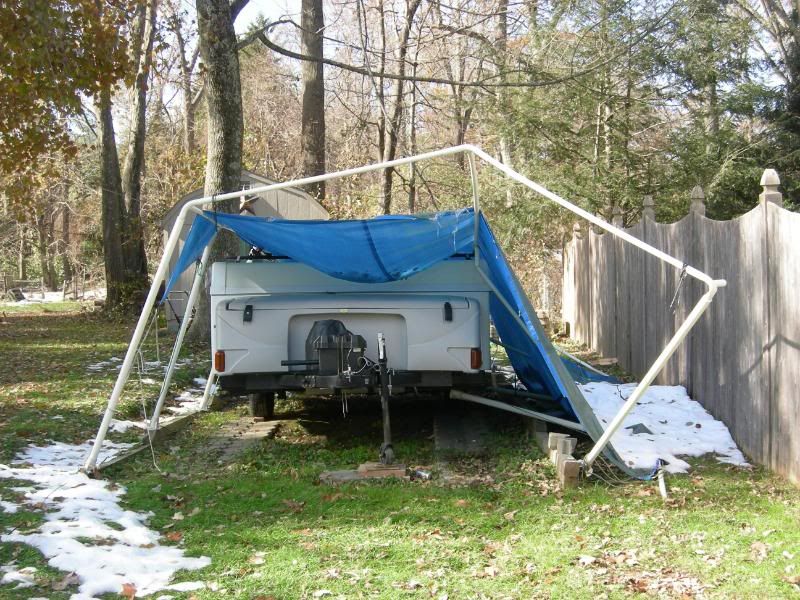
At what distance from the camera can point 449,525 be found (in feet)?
17.9

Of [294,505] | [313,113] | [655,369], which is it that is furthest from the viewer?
[313,113]

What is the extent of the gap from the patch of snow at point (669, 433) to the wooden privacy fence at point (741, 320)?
122 millimetres

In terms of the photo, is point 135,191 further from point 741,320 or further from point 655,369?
point 655,369

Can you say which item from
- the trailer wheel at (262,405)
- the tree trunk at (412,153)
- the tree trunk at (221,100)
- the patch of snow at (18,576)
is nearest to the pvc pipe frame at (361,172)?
the patch of snow at (18,576)

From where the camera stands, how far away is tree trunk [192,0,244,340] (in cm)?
1314

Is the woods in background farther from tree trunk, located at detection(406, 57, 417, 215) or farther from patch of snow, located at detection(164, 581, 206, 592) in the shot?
patch of snow, located at detection(164, 581, 206, 592)

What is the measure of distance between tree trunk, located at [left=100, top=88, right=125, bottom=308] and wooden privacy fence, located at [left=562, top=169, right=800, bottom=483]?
15.4 metres

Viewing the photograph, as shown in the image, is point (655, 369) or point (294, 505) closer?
point (655, 369)

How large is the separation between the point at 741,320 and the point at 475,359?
2.15m

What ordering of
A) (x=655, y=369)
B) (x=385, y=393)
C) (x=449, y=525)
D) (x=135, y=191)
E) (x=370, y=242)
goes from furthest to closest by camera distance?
(x=135, y=191) → (x=370, y=242) → (x=385, y=393) → (x=655, y=369) → (x=449, y=525)

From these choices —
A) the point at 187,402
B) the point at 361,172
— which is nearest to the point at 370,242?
the point at 361,172

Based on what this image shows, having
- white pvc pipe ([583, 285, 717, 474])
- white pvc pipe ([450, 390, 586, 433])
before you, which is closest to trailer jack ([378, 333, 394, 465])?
white pvc pipe ([450, 390, 586, 433])

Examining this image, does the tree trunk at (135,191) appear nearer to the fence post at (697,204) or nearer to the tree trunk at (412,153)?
the tree trunk at (412,153)

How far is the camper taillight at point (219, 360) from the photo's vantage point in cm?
743
